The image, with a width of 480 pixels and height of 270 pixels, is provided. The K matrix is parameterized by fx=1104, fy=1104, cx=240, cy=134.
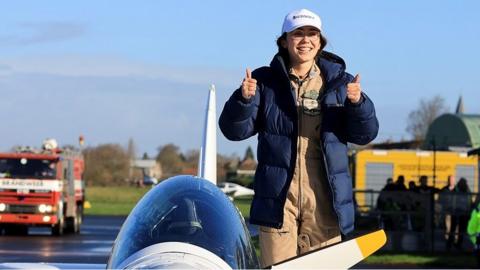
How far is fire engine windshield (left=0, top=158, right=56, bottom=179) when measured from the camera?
26500mm

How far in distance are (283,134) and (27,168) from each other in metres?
21.1

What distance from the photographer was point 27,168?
1056 inches

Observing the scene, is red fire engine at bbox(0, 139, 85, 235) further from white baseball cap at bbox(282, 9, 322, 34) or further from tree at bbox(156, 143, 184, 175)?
tree at bbox(156, 143, 184, 175)

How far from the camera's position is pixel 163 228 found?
18.3ft

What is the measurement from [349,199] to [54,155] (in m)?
21.1

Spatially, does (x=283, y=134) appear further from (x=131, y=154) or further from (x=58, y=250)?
(x=131, y=154)

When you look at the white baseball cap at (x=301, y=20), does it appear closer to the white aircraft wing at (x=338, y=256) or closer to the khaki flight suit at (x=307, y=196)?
the khaki flight suit at (x=307, y=196)

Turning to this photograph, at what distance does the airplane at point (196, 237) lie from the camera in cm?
523

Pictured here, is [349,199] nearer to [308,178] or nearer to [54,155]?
[308,178]

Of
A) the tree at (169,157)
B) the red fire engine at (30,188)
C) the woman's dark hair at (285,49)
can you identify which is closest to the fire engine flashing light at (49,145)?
the red fire engine at (30,188)

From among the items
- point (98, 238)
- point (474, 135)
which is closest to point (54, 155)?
point (98, 238)

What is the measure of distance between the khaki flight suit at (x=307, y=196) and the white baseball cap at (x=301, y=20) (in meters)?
0.39

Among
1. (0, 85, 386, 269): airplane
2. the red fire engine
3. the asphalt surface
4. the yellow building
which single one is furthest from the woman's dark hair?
the yellow building

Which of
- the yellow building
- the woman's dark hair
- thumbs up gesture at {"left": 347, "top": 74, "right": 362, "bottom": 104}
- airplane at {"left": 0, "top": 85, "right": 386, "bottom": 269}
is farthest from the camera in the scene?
the yellow building
